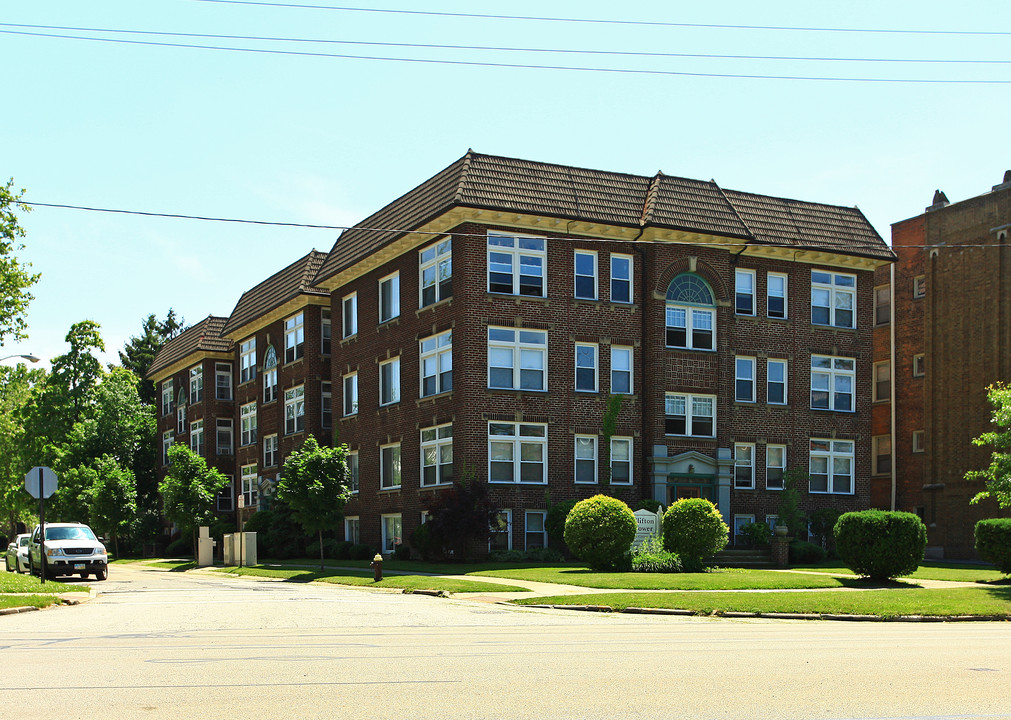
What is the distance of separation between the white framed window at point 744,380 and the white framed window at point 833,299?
12.1ft

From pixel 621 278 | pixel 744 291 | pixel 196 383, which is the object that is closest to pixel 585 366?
pixel 621 278

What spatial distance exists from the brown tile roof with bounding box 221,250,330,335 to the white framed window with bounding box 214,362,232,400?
4468 mm

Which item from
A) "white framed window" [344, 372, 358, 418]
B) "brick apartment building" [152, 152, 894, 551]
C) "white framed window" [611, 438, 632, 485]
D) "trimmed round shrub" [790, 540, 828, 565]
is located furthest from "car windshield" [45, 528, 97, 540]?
"trimmed round shrub" [790, 540, 828, 565]

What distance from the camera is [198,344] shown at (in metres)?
62.3

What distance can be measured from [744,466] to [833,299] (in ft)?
25.9

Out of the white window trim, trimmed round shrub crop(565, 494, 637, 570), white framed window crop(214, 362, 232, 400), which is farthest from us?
white framed window crop(214, 362, 232, 400)

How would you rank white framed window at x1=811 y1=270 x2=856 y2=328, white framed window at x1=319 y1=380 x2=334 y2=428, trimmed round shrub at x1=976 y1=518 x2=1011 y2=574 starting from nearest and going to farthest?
trimmed round shrub at x1=976 y1=518 x2=1011 y2=574, white framed window at x1=811 y1=270 x2=856 y2=328, white framed window at x1=319 y1=380 x2=334 y2=428

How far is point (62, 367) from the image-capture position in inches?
2817

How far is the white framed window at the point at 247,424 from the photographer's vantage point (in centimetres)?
5631

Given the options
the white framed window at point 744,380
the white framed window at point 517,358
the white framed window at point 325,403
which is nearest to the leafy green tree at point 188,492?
the white framed window at point 325,403

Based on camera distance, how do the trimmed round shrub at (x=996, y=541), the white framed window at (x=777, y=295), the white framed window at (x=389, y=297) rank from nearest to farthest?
the trimmed round shrub at (x=996, y=541) → the white framed window at (x=389, y=297) → the white framed window at (x=777, y=295)

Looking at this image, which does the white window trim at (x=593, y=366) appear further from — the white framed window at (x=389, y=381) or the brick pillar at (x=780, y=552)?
→ the brick pillar at (x=780, y=552)

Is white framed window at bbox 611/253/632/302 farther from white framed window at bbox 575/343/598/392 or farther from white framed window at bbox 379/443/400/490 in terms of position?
white framed window at bbox 379/443/400/490

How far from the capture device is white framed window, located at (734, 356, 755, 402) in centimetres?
4138
